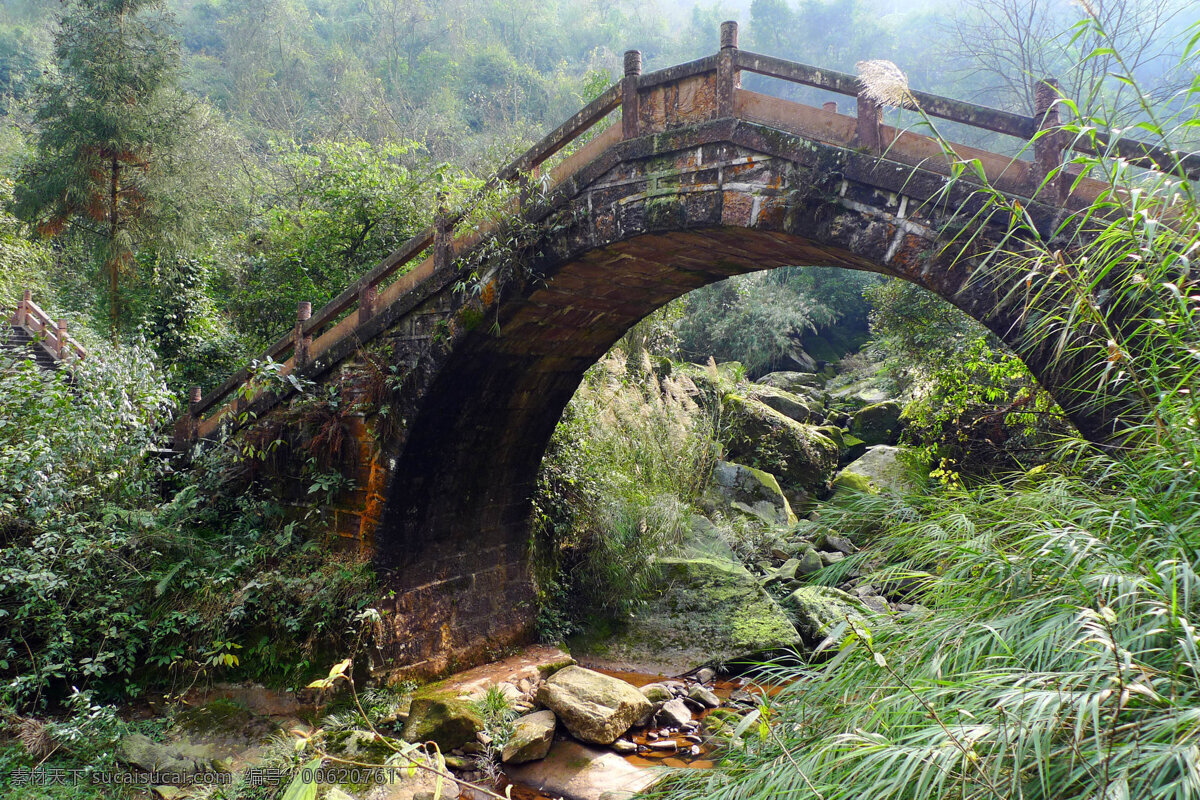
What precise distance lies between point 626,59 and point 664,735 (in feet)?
16.3

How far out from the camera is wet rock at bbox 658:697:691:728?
230 inches

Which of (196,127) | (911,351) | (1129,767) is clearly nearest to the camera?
(1129,767)

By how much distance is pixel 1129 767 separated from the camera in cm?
171

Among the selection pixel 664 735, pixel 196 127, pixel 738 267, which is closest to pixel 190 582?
pixel 664 735

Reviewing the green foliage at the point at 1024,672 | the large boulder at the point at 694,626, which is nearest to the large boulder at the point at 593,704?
the large boulder at the point at 694,626

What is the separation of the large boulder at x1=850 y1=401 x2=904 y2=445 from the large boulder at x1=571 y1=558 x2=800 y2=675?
6.79 m

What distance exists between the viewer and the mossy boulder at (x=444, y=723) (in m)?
5.38

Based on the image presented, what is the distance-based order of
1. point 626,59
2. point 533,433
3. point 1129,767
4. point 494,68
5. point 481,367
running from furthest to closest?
point 494,68 → point 533,433 → point 481,367 → point 626,59 → point 1129,767

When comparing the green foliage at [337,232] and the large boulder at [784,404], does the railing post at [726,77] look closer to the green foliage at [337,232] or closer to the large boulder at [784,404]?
the green foliage at [337,232]

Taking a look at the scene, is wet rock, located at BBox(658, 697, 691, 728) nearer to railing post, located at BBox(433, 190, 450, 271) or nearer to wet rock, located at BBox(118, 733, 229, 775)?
wet rock, located at BBox(118, 733, 229, 775)

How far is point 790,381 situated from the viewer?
18.0 m

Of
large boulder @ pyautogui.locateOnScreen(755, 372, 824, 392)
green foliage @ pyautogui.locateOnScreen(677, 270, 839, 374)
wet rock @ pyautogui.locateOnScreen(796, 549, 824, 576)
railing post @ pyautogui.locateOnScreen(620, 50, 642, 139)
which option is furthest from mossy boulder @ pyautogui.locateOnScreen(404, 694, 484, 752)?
green foliage @ pyautogui.locateOnScreen(677, 270, 839, 374)

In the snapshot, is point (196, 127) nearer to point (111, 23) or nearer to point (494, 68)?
point (111, 23)

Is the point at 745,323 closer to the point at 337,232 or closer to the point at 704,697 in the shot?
the point at 337,232
